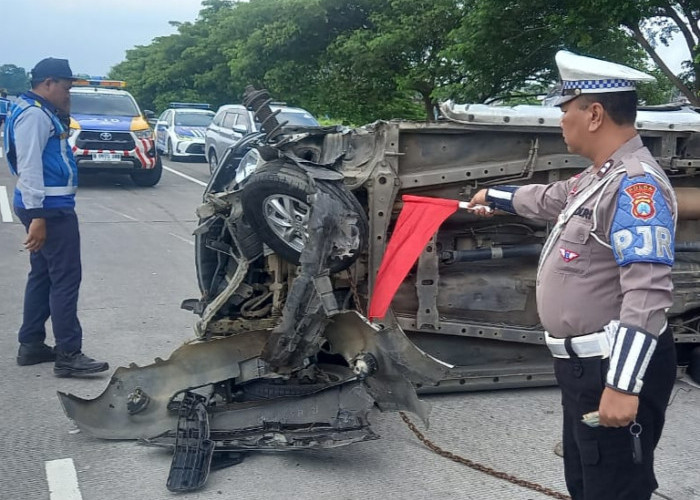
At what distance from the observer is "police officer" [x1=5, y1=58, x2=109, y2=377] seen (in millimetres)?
4930

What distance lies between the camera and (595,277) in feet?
8.18

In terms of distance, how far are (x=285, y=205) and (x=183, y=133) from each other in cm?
1767

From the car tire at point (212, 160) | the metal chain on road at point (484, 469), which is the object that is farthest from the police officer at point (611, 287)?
the car tire at point (212, 160)

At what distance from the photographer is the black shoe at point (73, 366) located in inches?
204

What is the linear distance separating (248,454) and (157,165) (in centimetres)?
1155

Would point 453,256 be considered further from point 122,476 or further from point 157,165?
point 157,165

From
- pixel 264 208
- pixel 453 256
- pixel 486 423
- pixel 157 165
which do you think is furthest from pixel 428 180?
pixel 157 165

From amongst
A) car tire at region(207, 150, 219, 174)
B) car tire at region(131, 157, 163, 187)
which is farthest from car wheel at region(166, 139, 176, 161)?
car tire at region(131, 157, 163, 187)

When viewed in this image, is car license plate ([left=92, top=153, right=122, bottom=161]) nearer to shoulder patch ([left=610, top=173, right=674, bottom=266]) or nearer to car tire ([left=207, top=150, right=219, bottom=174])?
car tire ([left=207, top=150, right=219, bottom=174])

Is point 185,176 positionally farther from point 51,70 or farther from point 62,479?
point 62,479

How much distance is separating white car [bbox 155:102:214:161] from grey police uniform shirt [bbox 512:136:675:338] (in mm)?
19174

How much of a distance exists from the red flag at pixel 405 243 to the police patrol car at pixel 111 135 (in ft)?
33.1

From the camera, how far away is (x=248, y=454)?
4.11 m

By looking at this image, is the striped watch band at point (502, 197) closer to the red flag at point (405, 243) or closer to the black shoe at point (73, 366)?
the red flag at point (405, 243)
